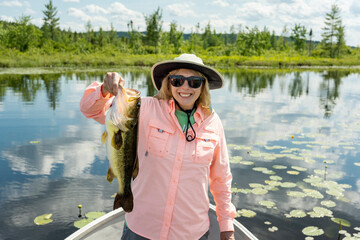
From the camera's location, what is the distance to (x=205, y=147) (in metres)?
2.15

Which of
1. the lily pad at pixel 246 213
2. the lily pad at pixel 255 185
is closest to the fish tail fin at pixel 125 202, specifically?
the lily pad at pixel 246 213

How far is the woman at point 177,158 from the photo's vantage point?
2.04m

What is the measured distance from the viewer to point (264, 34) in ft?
165

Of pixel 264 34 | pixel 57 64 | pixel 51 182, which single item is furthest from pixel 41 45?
pixel 51 182

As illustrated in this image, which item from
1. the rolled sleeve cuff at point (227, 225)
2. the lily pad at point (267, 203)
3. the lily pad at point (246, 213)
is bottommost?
the lily pad at point (246, 213)

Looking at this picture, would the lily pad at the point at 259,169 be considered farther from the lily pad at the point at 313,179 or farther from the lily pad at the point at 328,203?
the lily pad at the point at 328,203

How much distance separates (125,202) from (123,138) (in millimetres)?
415

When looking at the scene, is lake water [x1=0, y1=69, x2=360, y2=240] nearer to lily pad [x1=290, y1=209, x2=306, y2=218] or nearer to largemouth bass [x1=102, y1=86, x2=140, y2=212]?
lily pad [x1=290, y1=209, x2=306, y2=218]

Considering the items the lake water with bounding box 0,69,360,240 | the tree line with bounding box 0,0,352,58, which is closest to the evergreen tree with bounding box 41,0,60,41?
the tree line with bounding box 0,0,352,58

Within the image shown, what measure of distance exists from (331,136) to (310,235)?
5322mm

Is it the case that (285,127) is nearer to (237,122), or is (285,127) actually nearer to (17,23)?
(237,122)

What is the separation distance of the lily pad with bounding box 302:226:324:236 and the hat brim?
2710mm

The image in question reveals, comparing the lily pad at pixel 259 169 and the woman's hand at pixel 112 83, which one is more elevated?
the woman's hand at pixel 112 83

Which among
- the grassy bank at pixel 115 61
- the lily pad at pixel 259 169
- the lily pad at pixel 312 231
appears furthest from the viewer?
the grassy bank at pixel 115 61
